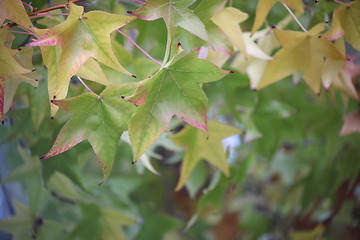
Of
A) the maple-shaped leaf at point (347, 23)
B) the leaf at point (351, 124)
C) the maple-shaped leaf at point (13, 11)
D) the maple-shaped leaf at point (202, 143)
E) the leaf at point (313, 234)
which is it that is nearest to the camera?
the maple-shaped leaf at point (13, 11)

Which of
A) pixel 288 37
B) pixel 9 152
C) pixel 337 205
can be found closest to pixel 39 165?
pixel 9 152

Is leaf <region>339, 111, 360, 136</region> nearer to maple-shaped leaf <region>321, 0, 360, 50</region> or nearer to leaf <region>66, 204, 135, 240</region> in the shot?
maple-shaped leaf <region>321, 0, 360, 50</region>

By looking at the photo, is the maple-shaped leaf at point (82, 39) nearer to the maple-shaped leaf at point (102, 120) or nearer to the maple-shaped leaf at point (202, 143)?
the maple-shaped leaf at point (102, 120)

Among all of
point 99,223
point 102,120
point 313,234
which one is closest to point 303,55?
point 102,120

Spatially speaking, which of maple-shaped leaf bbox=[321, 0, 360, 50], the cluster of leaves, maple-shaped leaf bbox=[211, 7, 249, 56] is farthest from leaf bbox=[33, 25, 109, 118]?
maple-shaped leaf bbox=[321, 0, 360, 50]

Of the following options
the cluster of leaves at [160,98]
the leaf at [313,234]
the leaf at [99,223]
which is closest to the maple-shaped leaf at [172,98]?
the cluster of leaves at [160,98]

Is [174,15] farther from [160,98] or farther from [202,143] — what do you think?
[202,143]
